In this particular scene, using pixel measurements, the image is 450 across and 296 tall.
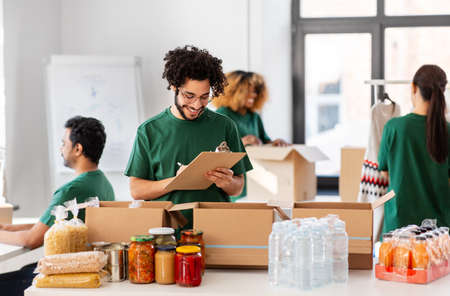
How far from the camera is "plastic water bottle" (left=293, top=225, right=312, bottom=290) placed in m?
1.54

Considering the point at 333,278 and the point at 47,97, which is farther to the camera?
the point at 47,97

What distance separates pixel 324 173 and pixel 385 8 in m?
1.37

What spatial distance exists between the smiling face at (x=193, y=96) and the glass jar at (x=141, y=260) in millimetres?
578

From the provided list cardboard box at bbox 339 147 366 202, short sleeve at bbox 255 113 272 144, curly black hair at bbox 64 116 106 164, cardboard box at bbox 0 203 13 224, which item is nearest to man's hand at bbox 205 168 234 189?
curly black hair at bbox 64 116 106 164

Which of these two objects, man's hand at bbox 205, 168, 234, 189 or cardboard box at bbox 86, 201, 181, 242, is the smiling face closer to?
man's hand at bbox 205, 168, 234, 189

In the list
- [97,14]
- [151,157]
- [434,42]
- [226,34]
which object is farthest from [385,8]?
[151,157]

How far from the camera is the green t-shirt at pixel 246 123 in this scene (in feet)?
11.8

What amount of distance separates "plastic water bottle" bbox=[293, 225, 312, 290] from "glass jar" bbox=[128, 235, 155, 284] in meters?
0.40

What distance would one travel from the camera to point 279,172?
3.56 m

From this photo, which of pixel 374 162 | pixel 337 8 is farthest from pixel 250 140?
pixel 337 8

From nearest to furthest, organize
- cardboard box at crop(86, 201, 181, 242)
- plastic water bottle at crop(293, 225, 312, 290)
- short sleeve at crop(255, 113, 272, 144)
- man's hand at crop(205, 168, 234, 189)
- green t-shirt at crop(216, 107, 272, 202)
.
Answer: plastic water bottle at crop(293, 225, 312, 290)
cardboard box at crop(86, 201, 181, 242)
man's hand at crop(205, 168, 234, 189)
green t-shirt at crop(216, 107, 272, 202)
short sleeve at crop(255, 113, 272, 144)

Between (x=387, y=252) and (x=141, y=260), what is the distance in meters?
0.68

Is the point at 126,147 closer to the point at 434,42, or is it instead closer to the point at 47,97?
the point at 47,97

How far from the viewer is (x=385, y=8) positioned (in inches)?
179
